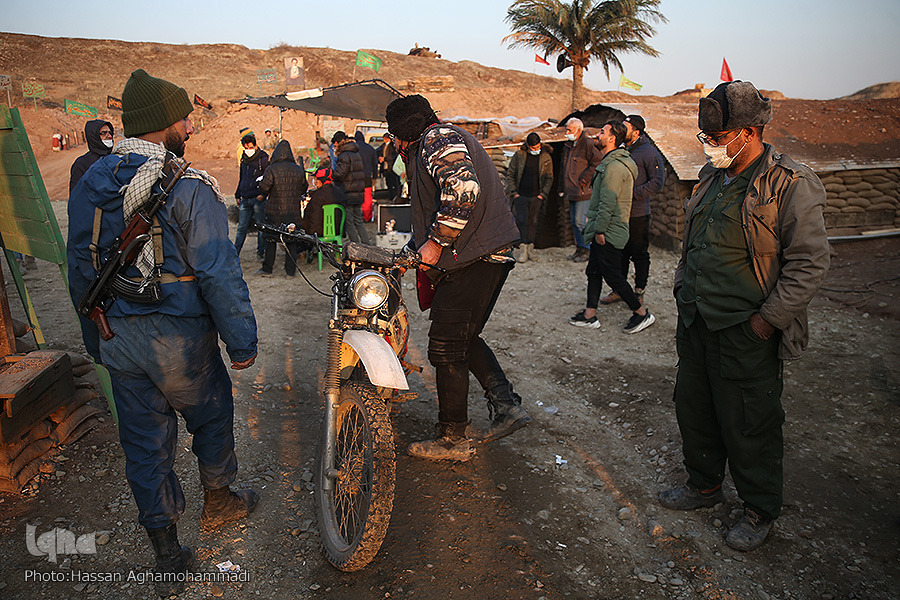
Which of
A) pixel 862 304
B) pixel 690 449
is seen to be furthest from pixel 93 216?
pixel 862 304

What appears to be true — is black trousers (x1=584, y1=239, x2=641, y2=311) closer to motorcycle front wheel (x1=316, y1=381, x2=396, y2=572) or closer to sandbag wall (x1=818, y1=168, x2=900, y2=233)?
motorcycle front wheel (x1=316, y1=381, x2=396, y2=572)

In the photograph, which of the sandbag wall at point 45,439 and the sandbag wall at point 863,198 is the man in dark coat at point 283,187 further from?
the sandbag wall at point 863,198

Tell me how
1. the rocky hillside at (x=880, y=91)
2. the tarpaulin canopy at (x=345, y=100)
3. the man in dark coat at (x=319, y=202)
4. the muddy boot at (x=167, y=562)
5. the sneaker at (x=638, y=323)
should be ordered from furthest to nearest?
the rocky hillside at (x=880, y=91), the tarpaulin canopy at (x=345, y=100), the man in dark coat at (x=319, y=202), the sneaker at (x=638, y=323), the muddy boot at (x=167, y=562)

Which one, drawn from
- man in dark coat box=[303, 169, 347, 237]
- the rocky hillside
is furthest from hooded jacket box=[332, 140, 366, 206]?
the rocky hillside

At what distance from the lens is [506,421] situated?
12.6 ft

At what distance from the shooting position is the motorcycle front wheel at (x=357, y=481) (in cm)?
253

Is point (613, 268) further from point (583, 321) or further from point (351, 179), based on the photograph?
point (351, 179)

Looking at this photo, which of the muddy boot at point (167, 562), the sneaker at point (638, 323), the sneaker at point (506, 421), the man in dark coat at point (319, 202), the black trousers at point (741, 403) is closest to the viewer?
the muddy boot at point (167, 562)

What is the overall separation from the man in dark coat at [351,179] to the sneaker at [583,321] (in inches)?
166

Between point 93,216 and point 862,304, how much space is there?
742 centimetres

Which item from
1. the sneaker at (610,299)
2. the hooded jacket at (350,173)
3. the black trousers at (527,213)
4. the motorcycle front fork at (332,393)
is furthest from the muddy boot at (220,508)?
the black trousers at (527,213)

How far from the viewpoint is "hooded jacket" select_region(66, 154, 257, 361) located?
2.41 metres

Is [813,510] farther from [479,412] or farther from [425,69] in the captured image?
[425,69]

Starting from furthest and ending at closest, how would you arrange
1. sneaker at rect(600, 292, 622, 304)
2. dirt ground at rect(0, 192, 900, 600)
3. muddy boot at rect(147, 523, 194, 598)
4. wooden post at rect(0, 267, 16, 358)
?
1. sneaker at rect(600, 292, 622, 304)
2. wooden post at rect(0, 267, 16, 358)
3. dirt ground at rect(0, 192, 900, 600)
4. muddy boot at rect(147, 523, 194, 598)
